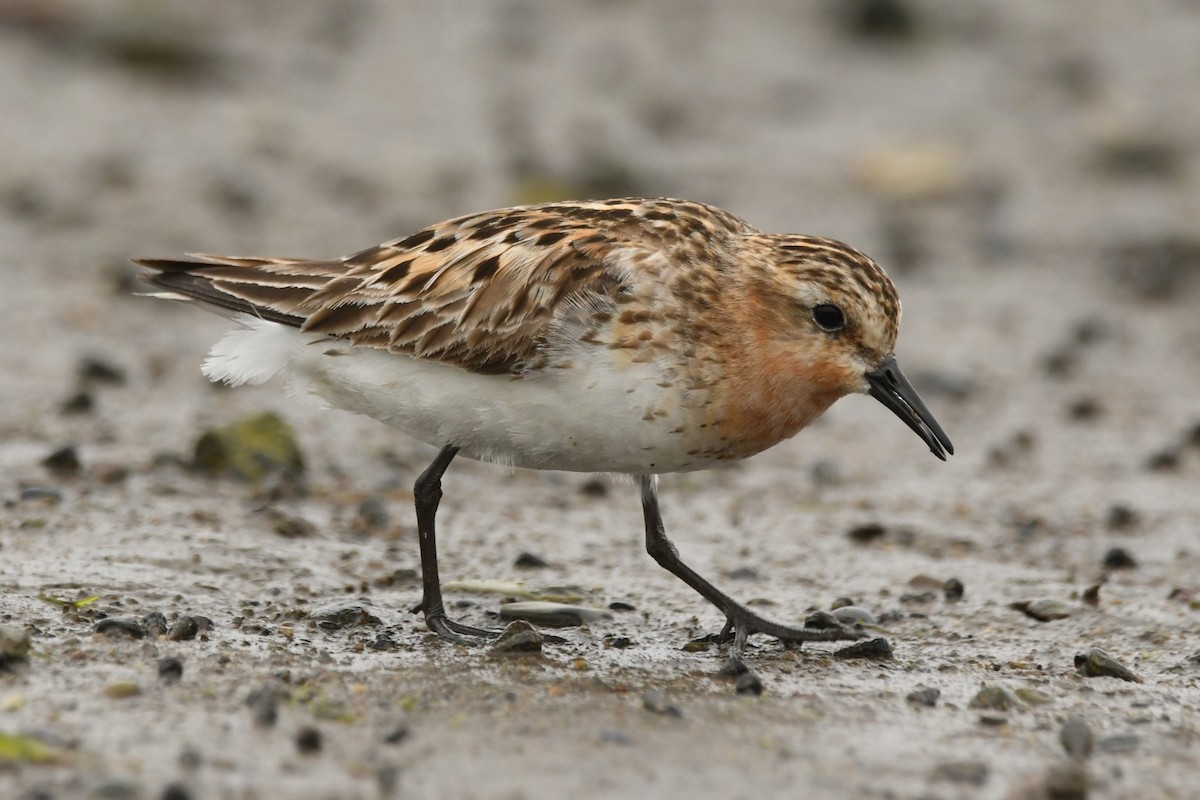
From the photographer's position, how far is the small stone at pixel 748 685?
22.1 ft

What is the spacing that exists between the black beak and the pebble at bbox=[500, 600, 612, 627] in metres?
1.77

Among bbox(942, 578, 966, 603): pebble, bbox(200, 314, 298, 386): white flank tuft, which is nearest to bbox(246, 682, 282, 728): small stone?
bbox(200, 314, 298, 386): white flank tuft

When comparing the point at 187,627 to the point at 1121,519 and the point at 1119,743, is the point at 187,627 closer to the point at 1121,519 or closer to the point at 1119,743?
the point at 1119,743

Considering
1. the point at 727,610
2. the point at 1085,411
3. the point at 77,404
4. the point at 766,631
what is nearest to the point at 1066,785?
the point at 766,631

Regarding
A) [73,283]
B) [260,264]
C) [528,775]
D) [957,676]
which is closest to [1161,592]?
[957,676]

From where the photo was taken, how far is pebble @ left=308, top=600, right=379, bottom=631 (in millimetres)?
7473

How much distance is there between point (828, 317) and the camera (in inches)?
289

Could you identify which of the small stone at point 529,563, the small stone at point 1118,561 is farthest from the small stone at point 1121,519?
the small stone at point 529,563

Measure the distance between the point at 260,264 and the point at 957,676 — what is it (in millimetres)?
4015

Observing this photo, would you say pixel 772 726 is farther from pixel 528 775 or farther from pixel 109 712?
pixel 109 712

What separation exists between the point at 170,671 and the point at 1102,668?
4058mm

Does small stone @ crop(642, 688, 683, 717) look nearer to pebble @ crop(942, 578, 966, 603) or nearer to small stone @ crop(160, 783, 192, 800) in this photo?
small stone @ crop(160, 783, 192, 800)

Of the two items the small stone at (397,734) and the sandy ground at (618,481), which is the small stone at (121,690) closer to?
the sandy ground at (618,481)

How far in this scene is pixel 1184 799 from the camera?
227 inches
